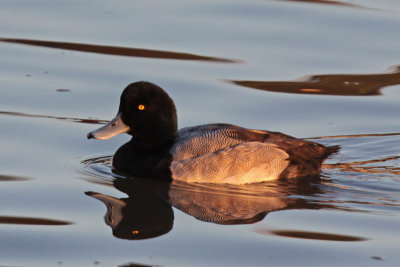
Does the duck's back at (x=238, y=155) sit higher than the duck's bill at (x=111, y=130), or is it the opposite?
the duck's bill at (x=111, y=130)

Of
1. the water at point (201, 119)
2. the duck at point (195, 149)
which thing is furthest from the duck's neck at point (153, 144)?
the water at point (201, 119)

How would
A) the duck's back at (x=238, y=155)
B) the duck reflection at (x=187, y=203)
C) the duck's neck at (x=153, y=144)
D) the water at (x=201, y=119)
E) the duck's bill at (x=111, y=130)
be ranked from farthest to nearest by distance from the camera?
the duck's neck at (x=153, y=144) → the duck's bill at (x=111, y=130) → the duck's back at (x=238, y=155) → the duck reflection at (x=187, y=203) → the water at (x=201, y=119)

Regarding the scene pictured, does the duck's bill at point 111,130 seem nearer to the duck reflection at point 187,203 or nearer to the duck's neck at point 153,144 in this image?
the duck's neck at point 153,144

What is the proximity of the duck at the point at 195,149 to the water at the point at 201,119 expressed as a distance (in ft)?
0.64

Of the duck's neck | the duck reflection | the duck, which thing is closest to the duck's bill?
the duck

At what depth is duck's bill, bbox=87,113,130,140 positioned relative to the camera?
9609 millimetres

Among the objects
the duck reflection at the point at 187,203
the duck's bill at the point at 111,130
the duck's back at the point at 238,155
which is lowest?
the duck reflection at the point at 187,203

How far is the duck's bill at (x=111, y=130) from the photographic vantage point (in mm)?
9609

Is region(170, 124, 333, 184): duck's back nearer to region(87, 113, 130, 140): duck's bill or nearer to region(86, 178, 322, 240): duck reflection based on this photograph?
region(86, 178, 322, 240): duck reflection

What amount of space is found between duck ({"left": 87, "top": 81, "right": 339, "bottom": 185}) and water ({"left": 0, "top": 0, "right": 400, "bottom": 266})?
0.64ft

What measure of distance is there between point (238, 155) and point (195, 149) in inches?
16.9

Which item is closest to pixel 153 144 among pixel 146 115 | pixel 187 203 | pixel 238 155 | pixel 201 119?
pixel 146 115

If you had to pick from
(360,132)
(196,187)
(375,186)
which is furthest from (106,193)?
(360,132)

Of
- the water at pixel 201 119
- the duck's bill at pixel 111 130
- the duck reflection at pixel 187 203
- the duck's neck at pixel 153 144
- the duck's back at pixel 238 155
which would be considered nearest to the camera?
the water at pixel 201 119
